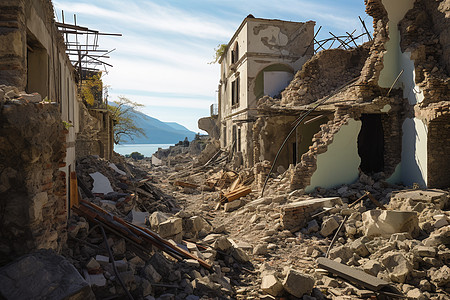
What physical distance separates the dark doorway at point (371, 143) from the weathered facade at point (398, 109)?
0.04 metres

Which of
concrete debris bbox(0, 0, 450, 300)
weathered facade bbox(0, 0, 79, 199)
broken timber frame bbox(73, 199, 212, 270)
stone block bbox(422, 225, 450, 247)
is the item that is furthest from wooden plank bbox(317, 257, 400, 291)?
weathered facade bbox(0, 0, 79, 199)

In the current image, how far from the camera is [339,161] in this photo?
11.2 metres

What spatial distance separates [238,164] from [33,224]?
1845 cm

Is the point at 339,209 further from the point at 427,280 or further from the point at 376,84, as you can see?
the point at 376,84

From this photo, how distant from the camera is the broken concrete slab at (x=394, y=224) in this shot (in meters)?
7.25

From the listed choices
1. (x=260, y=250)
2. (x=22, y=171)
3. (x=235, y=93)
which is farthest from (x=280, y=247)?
(x=235, y=93)

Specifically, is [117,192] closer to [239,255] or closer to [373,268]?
[239,255]

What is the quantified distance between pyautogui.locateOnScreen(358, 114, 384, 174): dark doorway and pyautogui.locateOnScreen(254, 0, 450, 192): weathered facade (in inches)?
1.6

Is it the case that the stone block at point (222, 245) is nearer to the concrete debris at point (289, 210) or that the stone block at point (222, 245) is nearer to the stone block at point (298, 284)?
the concrete debris at point (289, 210)

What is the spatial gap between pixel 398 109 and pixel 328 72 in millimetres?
5983

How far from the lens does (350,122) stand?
36.5ft

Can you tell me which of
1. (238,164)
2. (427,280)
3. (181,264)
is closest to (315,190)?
(427,280)

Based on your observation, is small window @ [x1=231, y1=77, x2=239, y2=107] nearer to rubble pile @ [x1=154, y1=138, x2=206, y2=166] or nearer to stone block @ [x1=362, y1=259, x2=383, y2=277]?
rubble pile @ [x1=154, y1=138, x2=206, y2=166]

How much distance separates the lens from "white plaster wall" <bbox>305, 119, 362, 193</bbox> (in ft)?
36.0
